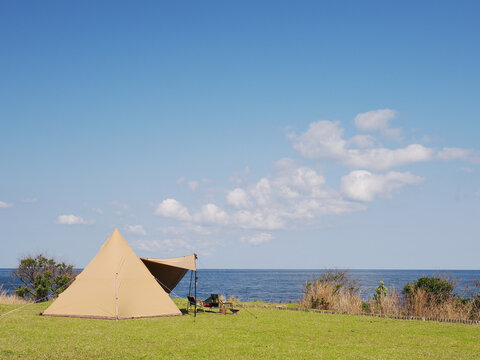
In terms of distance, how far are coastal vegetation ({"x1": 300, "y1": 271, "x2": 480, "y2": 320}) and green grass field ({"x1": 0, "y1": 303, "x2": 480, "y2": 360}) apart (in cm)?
212

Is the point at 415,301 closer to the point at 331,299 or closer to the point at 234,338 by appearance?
the point at 331,299

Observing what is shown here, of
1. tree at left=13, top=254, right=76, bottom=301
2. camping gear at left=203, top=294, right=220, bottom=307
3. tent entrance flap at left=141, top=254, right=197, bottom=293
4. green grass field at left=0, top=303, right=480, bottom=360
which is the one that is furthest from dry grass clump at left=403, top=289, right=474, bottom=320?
tree at left=13, top=254, right=76, bottom=301

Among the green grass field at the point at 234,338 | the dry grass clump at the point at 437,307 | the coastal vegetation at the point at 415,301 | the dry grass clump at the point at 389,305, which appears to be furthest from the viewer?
the dry grass clump at the point at 389,305

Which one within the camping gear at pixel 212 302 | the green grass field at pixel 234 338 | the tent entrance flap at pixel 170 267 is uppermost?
the tent entrance flap at pixel 170 267

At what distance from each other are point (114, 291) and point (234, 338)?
19.6 feet

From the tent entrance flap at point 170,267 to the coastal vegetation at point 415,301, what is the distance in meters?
6.20

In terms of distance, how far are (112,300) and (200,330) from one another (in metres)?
4.18

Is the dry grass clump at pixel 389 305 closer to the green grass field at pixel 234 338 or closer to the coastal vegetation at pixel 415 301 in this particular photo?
the coastal vegetation at pixel 415 301

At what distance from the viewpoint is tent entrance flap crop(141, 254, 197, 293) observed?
17359mm

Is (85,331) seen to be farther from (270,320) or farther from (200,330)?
(270,320)

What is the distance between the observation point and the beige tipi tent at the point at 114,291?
15766 millimetres

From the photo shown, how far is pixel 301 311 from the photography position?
1898 cm

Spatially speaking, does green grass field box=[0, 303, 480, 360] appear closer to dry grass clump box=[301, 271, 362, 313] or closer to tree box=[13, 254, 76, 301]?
dry grass clump box=[301, 271, 362, 313]

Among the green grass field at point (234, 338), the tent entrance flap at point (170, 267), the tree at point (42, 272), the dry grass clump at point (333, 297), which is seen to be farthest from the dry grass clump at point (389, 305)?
the tree at point (42, 272)
